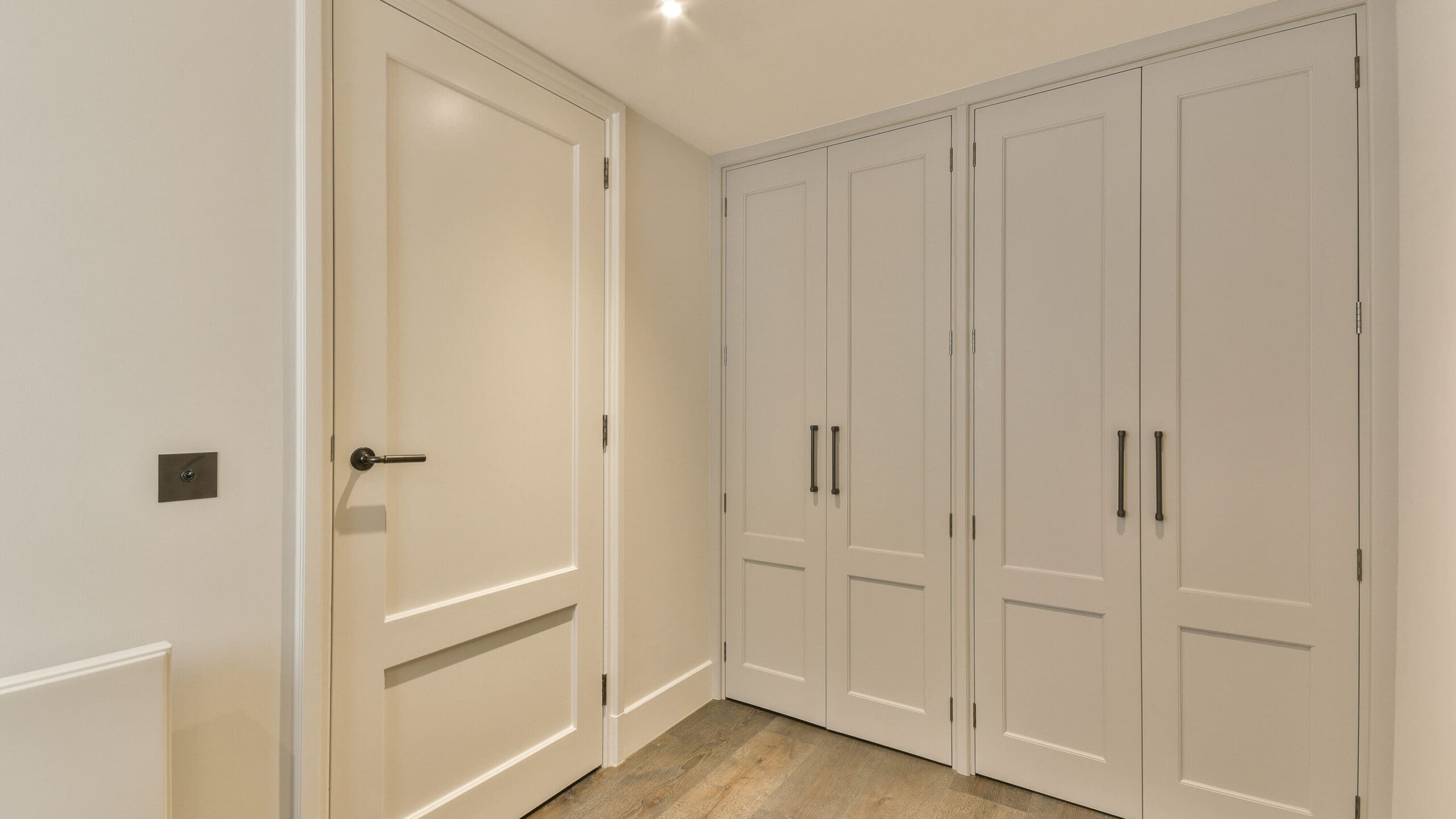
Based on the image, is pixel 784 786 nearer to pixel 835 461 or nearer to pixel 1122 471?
pixel 835 461

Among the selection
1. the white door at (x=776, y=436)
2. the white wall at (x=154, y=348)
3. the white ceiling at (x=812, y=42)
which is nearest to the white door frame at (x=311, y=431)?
the white wall at (x=154, y=348)

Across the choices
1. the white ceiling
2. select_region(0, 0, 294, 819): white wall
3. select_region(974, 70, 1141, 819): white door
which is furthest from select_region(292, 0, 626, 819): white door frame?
select_region(974, 70, 1141, 819): white door

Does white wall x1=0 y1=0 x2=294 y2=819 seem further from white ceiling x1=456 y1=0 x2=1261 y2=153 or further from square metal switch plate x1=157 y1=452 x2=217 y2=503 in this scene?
white ceiling x1=456 y1=0 x2=1261 y2=153

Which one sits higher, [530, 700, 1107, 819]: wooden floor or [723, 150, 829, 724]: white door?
[723, 150, 829, 724]: white door

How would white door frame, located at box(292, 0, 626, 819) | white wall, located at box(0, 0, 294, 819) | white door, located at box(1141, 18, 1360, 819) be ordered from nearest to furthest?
white wall, located at box(0, 0, 294, 819) < white door frame, located at box(292, 0, 626, 819) < white door, located at box(1141, 18, 1360, 819)

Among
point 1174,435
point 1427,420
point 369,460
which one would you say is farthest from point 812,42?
point 1427,420

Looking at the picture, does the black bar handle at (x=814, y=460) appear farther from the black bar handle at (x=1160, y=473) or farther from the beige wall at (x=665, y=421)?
the black bar handle at (x=1160, y=473)

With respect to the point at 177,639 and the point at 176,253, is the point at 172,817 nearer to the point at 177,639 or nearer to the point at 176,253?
the point at 177,639

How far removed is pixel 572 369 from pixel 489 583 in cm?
72

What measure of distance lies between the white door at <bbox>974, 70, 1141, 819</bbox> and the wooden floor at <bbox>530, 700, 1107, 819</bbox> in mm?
143

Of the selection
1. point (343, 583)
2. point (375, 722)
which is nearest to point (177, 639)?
point (343, 583)

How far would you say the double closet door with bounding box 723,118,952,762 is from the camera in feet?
7.77

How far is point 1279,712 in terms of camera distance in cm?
182

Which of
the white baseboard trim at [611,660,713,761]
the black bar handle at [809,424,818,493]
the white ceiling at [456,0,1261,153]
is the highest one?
the white ceiling at [456,0,1261,153]
